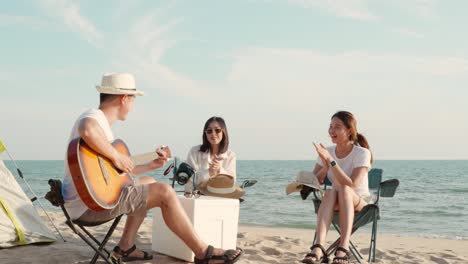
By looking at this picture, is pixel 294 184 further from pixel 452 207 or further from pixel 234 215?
pixel 452 207

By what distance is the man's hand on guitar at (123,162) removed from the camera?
9.38 feet

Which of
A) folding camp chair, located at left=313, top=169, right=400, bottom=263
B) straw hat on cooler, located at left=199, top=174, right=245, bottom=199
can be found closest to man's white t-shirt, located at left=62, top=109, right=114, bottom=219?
straw hat on cooler, located at left=199, top=174, right=245, bottom=199

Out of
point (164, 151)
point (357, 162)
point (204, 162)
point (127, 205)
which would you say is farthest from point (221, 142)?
point (127, 205)

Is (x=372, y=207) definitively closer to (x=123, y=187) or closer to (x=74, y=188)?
(x=123, y=187)

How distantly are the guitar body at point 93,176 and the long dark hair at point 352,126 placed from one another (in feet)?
5.34

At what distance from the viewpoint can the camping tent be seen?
4117mm

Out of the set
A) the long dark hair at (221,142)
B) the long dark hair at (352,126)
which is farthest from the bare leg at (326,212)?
the long dark hair at (221,142)

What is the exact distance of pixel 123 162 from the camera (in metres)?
2.89

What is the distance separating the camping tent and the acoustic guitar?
1575 mm

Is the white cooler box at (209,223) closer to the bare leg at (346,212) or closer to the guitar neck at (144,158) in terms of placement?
the guitar neck at (144,158)

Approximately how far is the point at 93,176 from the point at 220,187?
4.88 feet

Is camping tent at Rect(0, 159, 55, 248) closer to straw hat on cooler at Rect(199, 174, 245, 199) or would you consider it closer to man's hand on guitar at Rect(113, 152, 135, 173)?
straw hat on cooler at Rect(199, 174, 245, 199)

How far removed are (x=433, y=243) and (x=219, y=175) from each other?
3962mm

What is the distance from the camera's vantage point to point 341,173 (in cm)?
Result: 366
